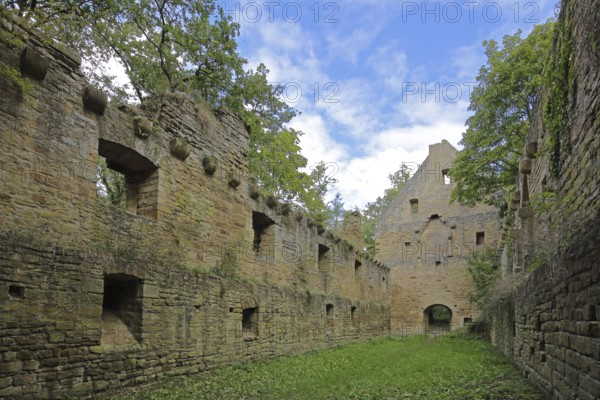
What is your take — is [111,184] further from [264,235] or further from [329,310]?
[329,310]

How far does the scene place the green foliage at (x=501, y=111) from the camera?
599 inches

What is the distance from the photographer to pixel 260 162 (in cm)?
2088

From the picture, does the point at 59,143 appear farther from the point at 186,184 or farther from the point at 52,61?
the point at 186,184

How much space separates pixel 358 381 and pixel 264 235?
549cm

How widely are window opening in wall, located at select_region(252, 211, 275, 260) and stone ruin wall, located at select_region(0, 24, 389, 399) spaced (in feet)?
0.11

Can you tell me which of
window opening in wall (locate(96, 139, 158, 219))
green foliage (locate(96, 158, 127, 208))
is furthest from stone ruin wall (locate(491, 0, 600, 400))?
green foliage (locate(96, 158, 127, 208))

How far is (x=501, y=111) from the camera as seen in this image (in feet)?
52.2

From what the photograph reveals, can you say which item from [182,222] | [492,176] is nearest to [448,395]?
[182,222]

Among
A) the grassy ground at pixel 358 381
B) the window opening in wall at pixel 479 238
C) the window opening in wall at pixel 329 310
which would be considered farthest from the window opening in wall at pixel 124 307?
the window opening in wall at pixel 479 238

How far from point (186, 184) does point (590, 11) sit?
7533 millimetres

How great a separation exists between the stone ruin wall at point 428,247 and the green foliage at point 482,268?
2.18 feet

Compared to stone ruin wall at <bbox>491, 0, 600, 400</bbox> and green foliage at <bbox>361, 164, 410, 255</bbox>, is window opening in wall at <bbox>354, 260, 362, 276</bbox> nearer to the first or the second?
stone ruin wall at <bbox>491, 0, 600, 400</bbox>

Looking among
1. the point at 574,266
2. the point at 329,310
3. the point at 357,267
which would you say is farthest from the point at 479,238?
the point at 574,266

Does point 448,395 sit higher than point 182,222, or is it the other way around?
point 182,222
